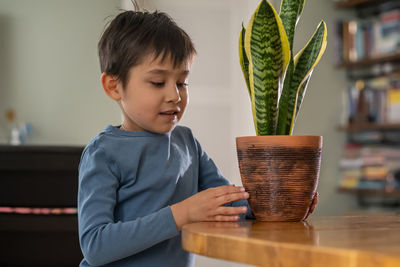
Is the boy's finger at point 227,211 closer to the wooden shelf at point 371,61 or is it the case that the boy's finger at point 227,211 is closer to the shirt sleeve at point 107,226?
the shirt sleeve at point 107,226

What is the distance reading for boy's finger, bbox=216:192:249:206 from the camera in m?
0.99

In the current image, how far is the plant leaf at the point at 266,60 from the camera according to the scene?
1030 millimetres

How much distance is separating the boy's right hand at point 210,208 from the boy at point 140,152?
0.06 ft

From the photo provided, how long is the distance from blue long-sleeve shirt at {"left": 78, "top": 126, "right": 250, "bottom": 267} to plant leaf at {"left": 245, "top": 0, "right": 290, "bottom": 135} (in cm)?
26

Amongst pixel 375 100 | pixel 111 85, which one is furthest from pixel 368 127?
pixel 111 85

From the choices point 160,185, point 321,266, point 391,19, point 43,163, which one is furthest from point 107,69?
point 391,19

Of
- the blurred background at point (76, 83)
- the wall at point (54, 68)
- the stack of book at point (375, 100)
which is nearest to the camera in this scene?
the stack of book at point (375, 100)

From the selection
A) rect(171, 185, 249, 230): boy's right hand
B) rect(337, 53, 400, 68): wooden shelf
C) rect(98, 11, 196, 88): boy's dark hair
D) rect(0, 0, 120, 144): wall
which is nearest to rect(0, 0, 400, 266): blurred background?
rect(0, 0, 120, 144): wall

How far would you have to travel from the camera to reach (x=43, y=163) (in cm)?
182

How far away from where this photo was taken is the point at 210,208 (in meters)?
0.99

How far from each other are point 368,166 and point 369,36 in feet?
4.02

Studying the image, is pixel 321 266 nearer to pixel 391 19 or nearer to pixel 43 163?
pixel 43 163

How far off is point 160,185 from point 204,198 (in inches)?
8.7

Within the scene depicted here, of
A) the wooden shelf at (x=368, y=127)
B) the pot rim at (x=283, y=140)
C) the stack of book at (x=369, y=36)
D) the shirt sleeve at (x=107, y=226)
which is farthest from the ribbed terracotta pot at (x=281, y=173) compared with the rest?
the stack of book at (x=369, y=36)
